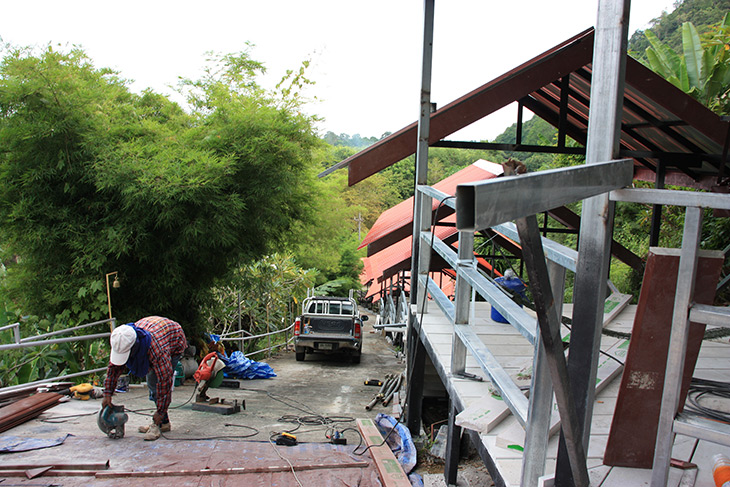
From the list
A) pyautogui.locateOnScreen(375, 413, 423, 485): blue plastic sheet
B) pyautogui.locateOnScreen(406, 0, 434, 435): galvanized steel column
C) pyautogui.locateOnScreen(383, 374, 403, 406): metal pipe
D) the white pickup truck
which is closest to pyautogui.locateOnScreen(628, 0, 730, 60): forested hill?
the white pickup truck

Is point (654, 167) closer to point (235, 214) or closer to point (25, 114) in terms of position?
point (235, 214)

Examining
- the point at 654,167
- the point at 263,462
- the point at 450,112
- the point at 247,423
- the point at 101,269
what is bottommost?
the point at 247,423

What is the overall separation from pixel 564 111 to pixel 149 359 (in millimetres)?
5269

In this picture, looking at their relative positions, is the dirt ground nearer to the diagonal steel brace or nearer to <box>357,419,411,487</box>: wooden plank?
<box>357,419,411,487</box>: wooden plank

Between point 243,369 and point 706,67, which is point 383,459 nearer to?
point 243,369

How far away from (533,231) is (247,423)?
527 centimetres

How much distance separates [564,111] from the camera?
566 centimetres

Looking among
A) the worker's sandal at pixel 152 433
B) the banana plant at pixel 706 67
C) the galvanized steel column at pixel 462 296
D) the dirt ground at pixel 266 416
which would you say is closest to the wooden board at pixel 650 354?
the galvanized steel column at pixel 462 296

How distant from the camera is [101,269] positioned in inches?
301

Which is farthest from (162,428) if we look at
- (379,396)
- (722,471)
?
(722,471)

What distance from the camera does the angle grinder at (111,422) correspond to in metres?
4.87

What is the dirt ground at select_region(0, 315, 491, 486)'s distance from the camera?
507cm

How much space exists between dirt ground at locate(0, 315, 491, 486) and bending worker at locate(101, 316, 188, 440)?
26 centimetres

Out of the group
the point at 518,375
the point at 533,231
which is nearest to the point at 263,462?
the point at 518,375
